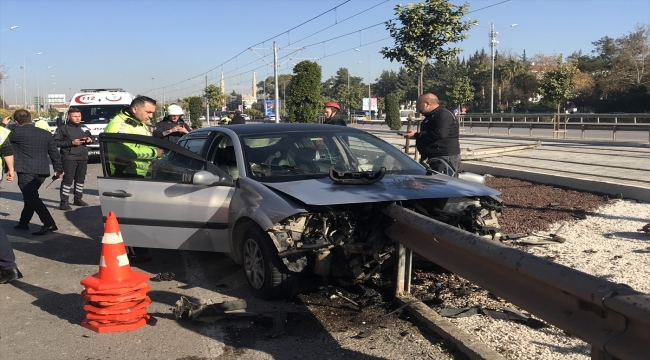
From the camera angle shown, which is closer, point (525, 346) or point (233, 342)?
point (525, 346)

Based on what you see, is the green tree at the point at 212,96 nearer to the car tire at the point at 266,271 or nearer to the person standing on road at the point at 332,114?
the person standing on road at the point at 332,114

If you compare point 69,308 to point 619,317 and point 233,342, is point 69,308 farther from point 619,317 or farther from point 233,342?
point 619,317

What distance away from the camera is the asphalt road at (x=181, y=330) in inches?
161

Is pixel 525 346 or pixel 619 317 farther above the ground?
pixel 619 317

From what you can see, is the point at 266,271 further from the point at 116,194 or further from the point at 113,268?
the point at 116,194

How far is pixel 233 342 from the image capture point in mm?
4293

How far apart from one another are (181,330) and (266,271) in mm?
809

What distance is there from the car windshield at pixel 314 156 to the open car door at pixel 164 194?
1.29 feet

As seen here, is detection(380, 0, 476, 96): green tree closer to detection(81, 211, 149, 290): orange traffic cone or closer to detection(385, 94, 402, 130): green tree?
detection(81, 211, 149, 290): orange traffic cone

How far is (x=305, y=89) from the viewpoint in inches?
813

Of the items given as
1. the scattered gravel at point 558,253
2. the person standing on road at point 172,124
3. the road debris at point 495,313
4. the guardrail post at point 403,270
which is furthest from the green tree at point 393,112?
the road debris at point 495,313

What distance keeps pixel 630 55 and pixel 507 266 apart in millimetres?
58151

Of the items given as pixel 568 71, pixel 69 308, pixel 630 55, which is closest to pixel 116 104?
pixel 69 308

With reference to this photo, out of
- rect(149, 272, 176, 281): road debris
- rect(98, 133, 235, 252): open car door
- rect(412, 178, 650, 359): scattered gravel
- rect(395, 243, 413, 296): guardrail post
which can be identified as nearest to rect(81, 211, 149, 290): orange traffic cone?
rect(98, 133, 235, 252): open car door
